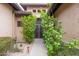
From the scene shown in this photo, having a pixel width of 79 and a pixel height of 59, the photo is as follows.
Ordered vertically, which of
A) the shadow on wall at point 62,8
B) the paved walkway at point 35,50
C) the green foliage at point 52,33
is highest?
the shadow on wall at point 62,8

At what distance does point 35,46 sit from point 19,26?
365 mm

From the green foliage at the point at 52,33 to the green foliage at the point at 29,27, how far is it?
0.14 meters

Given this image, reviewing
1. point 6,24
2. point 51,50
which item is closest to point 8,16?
point 6,24

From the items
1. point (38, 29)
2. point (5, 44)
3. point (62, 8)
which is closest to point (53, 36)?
point (38, 29)

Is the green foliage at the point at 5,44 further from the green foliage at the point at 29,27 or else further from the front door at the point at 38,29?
the front door at the point at 38,29

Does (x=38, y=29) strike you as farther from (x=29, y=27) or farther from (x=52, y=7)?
(x=52, y=7)

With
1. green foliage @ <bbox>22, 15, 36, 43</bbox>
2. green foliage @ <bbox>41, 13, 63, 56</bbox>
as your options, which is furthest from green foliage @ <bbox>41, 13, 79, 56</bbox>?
green foliage @ <bbox>22, 15, 36, 43</bbox>

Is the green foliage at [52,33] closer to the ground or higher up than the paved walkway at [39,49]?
higher up

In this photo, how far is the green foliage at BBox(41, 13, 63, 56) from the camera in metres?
3.85

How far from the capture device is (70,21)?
3.92 meters

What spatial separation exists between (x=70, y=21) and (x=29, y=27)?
59 centimetres

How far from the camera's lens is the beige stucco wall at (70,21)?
383 cm

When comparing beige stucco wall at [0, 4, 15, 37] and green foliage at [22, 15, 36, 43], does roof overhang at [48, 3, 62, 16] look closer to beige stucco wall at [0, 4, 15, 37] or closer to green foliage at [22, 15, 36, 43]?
green foliage at [22, 15, 36, 43]

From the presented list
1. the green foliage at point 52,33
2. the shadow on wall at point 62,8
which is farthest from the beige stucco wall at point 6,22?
the shadow on wall at point 62,8
